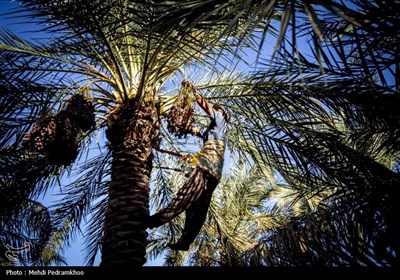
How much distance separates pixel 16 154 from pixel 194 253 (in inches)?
162

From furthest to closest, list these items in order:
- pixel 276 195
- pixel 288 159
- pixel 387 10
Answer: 1. pixel 276 195
2. pixel 288 159
3. pixel 387 10

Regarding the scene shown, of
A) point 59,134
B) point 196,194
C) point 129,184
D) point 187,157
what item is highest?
point 59,134

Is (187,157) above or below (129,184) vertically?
above

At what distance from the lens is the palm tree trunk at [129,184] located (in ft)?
8.22

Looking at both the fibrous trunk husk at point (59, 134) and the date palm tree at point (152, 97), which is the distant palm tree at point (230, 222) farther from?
the fibrous trunk husk at point (59, 134)

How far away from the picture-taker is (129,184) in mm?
2846

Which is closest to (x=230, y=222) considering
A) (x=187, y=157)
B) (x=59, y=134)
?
(x=187, y=157)

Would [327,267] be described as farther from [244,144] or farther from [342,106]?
[244,144]

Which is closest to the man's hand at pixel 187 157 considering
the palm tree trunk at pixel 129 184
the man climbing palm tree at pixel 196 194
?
the man climbing palm tree at pixel 196 194

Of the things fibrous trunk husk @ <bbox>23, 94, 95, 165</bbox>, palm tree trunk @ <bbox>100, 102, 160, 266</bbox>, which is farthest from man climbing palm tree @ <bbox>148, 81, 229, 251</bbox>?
fibrous trunk husk @ <bbox>23, 94, 95, 165</bbox>

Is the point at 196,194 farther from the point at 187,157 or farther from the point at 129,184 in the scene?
the point at 129,184

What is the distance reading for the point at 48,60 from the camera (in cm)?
380

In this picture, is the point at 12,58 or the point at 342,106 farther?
the point at 12,58

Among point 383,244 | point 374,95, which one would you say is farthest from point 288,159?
point 383,244
